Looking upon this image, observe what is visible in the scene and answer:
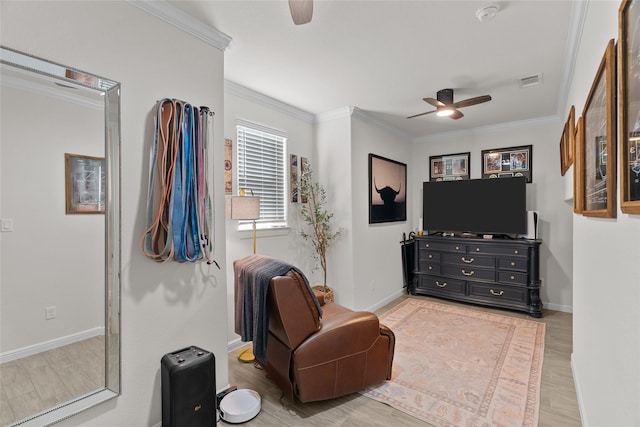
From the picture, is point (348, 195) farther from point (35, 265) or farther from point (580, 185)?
point (35, 265)

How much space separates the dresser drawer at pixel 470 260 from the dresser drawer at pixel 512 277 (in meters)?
0.16

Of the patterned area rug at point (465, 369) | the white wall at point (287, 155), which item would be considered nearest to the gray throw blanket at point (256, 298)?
the white wall at point (287, 155)

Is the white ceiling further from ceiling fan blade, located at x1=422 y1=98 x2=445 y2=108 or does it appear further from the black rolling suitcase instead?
the black rolling suitcase

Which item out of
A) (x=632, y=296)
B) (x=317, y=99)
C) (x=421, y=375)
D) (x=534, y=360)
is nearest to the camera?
(x=632, y=296)

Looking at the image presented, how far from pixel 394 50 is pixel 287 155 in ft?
5.79

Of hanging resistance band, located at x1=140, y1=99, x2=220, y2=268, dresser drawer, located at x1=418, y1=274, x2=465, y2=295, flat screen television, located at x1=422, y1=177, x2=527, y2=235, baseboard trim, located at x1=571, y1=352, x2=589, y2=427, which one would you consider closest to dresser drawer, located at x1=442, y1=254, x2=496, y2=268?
dresser drawer, located at x1=418, y1=274, x2=465, y2=295

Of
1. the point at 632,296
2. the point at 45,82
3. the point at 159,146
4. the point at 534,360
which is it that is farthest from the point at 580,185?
the point at 45,82

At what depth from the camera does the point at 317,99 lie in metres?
3.59

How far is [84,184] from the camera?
1.65 meters

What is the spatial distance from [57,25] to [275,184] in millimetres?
2347

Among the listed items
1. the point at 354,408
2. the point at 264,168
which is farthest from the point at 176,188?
the point at 354,408

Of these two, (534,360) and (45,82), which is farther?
(534,360)

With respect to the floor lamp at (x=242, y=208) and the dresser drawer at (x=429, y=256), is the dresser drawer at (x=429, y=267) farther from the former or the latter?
the floor lamp at (x=242, y=208)

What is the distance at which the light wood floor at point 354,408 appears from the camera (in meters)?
2.03
